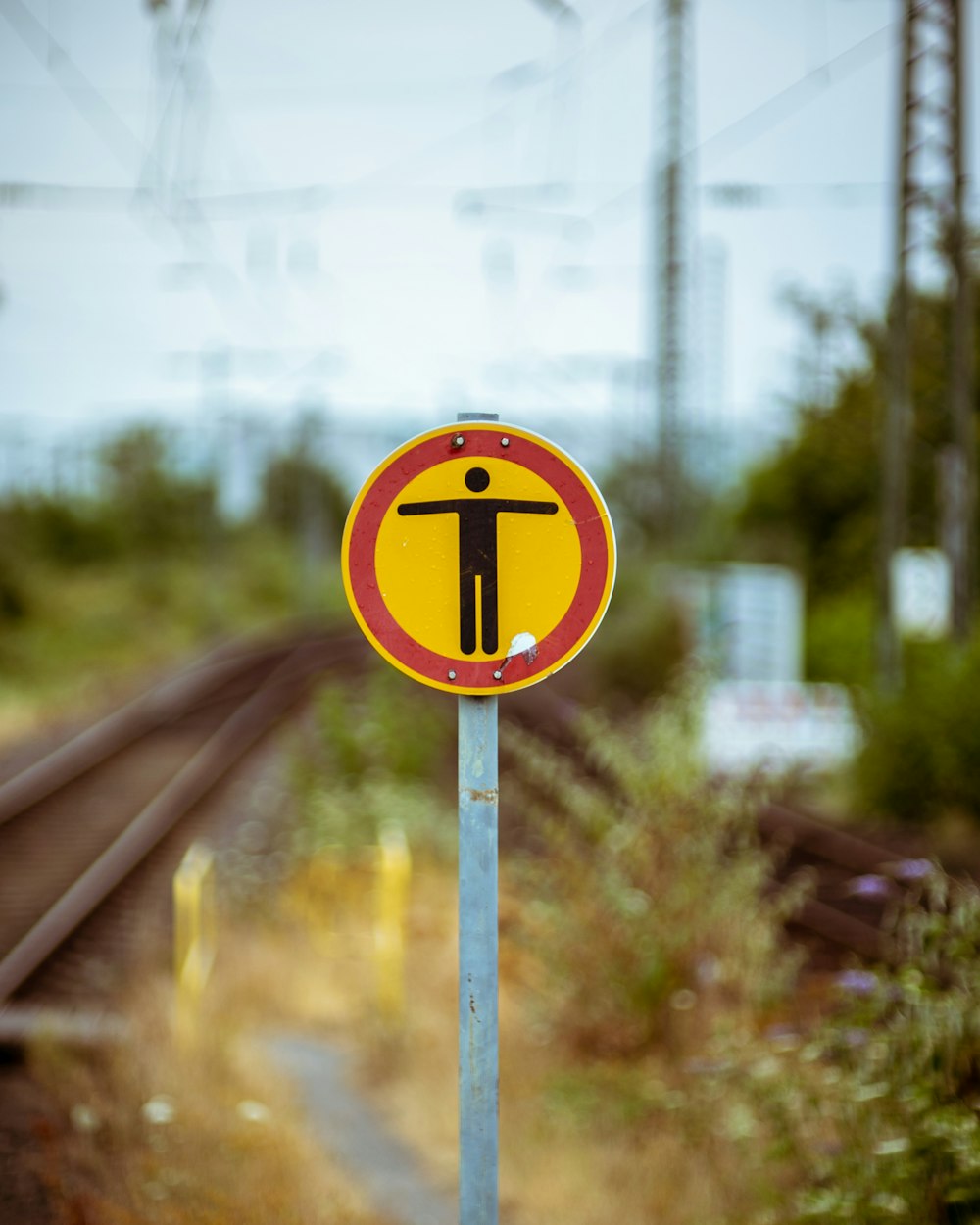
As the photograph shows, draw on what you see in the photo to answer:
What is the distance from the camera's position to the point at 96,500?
47.8 metres

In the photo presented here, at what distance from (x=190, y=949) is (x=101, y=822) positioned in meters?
5.56

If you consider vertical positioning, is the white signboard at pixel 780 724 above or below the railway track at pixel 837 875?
above

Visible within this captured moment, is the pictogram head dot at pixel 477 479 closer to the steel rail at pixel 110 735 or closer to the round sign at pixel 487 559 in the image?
the round sign at pixel 487 559

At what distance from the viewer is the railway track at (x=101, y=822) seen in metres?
7.68

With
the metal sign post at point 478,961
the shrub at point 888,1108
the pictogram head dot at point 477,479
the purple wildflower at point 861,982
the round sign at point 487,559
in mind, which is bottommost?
the shrub at point 888,1108

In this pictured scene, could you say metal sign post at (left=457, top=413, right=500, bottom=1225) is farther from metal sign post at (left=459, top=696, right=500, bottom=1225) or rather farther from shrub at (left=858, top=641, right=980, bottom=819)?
shrub at (left=858, top=641, right=980, bottom=819)

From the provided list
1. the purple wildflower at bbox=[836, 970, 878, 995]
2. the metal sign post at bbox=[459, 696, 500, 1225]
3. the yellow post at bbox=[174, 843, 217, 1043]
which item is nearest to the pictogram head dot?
the metal sign post at bbox=[459, 696, 500, 1225]

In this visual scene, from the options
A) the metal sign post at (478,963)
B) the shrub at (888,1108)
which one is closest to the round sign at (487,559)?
the metal sign post at (478,963)

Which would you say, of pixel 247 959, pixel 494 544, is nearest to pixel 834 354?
pixel 247 959

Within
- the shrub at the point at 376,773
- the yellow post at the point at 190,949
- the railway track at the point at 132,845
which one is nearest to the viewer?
the yellow post at the point at 190,949

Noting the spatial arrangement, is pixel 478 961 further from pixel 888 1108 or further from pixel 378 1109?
pixel 378 1109

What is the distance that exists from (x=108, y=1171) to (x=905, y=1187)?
2500 mm

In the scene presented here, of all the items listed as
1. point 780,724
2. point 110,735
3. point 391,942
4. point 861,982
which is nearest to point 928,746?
point 780,724

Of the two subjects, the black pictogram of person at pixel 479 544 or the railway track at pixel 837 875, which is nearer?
the black pictogram of person at pixel 479 544
